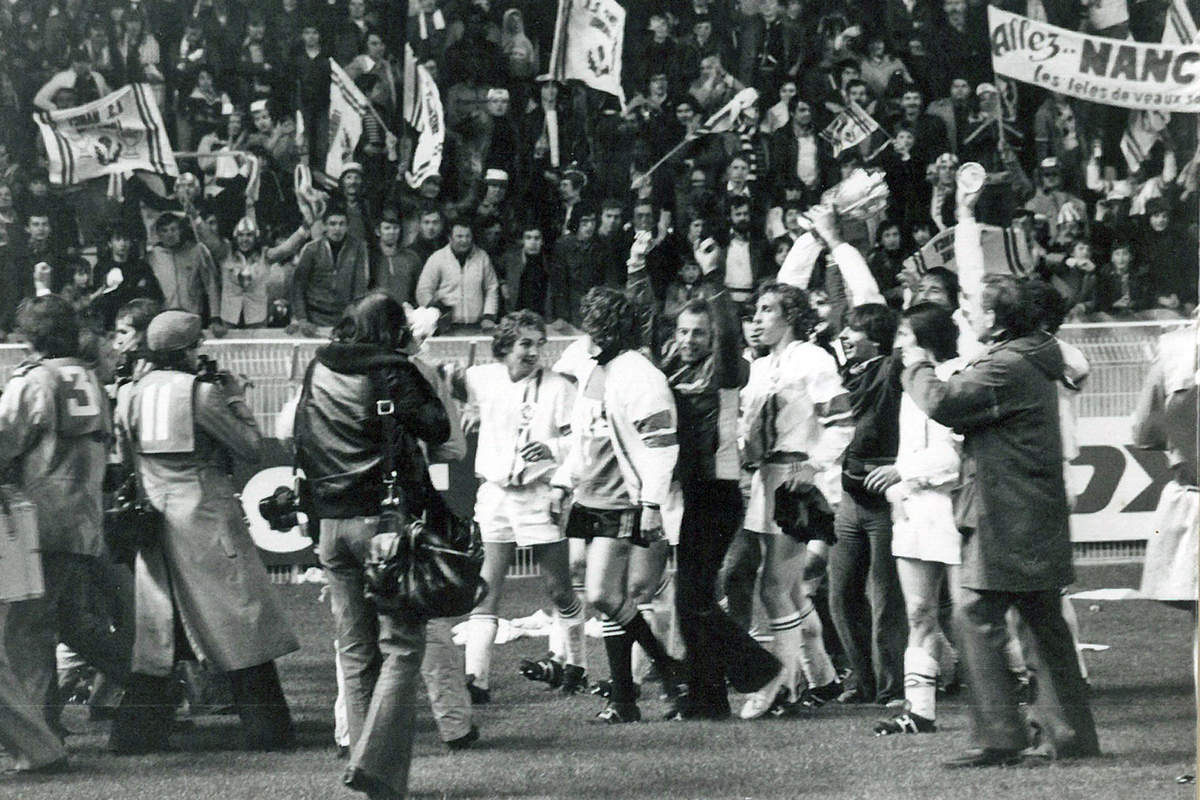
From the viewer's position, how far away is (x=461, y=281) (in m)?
14.1

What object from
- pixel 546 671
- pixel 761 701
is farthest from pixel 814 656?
pixel 546 671

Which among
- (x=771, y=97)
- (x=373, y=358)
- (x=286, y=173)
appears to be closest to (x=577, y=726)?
(x=373, y=358)

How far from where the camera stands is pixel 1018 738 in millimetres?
6609

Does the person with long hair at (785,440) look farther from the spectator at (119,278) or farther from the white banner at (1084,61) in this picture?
the white banner at (1084,61)

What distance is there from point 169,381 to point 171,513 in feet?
1.82

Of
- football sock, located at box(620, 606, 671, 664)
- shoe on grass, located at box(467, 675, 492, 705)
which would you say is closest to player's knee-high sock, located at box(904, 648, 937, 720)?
football sock, located at box(620, 606, 671, 664)

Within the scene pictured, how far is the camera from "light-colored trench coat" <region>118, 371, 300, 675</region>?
7.43 m

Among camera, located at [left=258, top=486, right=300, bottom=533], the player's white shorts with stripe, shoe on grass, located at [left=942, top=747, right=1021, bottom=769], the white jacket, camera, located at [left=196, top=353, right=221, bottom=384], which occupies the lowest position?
shoe on grass, located at [left=942, top=747, right=1021, bottom=769]

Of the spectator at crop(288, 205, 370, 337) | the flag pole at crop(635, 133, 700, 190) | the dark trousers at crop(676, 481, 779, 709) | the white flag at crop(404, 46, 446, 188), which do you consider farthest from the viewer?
the flag pole at crop(635, 133, 700, 190)

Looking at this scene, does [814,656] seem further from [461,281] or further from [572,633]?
[461,281]

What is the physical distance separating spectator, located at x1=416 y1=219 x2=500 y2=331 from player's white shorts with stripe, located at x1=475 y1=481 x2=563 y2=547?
528 centimetres

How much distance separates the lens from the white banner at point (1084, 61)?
52.1ft

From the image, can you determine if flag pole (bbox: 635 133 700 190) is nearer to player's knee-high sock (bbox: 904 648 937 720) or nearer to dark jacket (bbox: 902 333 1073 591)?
player's knee-high sock (bbox: 904 648 937 720)

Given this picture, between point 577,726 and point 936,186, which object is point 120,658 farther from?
point 936,186
